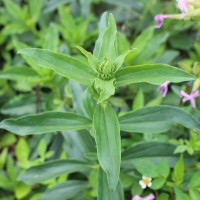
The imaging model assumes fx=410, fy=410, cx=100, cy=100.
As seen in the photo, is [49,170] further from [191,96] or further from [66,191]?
[191,96]

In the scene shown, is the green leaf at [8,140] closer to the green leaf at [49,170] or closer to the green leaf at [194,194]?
the green leaf at [49,170]

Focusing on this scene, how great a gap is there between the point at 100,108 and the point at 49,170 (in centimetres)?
42

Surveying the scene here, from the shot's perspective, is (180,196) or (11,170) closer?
(180,196)

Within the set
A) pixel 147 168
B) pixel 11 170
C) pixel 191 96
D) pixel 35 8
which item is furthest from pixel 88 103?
pixel 35 8

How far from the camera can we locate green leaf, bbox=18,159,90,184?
5.34 feet

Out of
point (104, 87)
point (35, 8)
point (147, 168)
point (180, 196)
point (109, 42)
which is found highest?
point (35, 8)

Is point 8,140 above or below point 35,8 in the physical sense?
below

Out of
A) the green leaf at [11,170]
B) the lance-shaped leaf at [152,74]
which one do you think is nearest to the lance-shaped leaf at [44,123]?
the lance-shaped leaf at [152,74]

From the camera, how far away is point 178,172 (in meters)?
1.50

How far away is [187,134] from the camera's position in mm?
1816

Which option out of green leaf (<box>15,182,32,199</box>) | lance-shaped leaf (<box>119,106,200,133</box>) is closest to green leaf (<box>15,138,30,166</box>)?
green leaf (<box>15,182,32,199</box>)

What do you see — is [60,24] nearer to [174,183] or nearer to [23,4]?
[23,4]

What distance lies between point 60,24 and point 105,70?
4.34 feet

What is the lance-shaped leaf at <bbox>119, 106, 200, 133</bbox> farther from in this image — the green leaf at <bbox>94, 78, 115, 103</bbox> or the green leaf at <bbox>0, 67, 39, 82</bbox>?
the green leaf at <bbox>0, 67, 39, 82</bbox>
